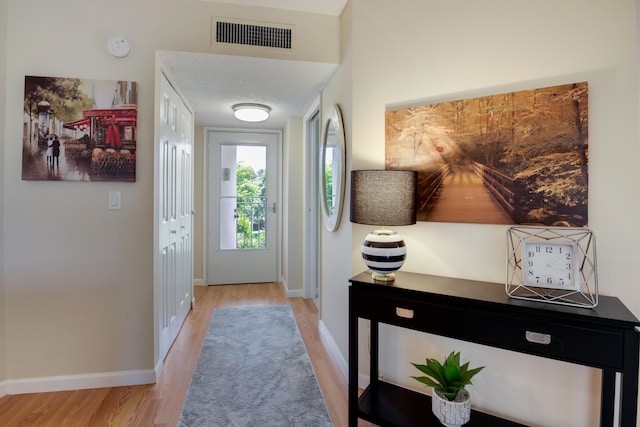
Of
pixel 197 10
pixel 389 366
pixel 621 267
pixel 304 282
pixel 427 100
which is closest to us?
pixel 621 267

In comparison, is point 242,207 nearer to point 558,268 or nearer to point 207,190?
point 207,190

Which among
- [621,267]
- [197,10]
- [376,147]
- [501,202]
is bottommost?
[621,267]

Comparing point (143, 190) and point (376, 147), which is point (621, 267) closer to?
point (376, 147)

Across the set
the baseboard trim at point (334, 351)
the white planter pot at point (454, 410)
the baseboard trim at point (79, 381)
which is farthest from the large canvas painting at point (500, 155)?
the baseboard trim at point (79, 381)

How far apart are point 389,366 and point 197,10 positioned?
98.2 inches

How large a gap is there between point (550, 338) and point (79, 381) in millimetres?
2488

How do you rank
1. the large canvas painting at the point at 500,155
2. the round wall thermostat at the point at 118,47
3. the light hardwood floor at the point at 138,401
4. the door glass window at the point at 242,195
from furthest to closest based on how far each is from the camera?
the door glass window at the point at 242,195
the round wall thermostat at the point at 118,47
the light hardwood floor at the point at 138,401
the large canvas painting at the point at 500,155

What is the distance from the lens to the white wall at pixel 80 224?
187 centimetres

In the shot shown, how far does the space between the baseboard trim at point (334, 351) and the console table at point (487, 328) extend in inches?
12.7

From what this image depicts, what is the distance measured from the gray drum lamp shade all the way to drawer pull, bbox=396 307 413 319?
39 cm

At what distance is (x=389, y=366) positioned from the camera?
192 cm

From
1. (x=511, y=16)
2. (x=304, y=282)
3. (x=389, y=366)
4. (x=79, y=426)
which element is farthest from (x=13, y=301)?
(x=511, y=16)

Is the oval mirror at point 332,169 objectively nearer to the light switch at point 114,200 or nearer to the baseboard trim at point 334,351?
the baseboard trim at point 334,351

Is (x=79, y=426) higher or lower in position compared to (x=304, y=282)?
lower
